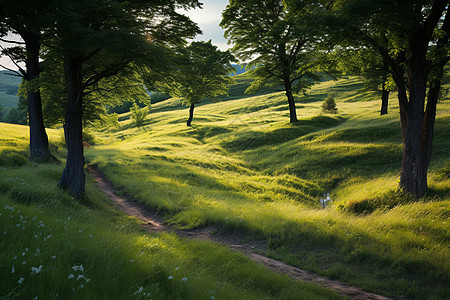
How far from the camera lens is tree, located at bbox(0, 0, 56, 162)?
20.0ft

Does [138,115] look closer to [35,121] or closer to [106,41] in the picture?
[35,121]

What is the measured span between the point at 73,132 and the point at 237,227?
806cm

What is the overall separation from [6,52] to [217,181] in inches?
493

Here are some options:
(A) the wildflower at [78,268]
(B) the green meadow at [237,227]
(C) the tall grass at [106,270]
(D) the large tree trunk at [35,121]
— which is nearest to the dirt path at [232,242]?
(B) the green meadow at [237,227]

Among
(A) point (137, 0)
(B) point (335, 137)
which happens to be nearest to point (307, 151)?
(B) point (335, 137)

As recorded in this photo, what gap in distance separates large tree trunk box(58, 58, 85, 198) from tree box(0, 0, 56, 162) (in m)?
1.55

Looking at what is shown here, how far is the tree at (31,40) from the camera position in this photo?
611cm

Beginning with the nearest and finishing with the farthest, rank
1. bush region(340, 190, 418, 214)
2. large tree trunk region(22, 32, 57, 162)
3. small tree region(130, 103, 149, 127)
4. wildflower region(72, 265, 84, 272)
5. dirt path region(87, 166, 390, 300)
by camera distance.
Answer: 1. wildflower region(72, 265, 84, 272)
2. dirt path region(87, 166, 390, 300)
3. bush region(340, 190, 418, 214)
4. large tree trunk region(22, 32, 57, 162)
5. small tree region(130, 103, 149, 127)

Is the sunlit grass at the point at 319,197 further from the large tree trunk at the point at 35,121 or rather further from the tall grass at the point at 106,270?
the large tree trunk at the point at 35,121

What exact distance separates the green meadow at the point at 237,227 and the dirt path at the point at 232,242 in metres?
0.30

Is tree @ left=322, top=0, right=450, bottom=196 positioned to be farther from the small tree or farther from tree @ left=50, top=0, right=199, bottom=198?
the small tree

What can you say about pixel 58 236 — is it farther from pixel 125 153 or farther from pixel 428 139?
pixel 125 153

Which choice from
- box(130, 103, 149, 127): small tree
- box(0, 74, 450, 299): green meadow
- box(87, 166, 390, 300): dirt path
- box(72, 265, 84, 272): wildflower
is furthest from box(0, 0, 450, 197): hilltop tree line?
box(130, 103, 149, 127): small tree

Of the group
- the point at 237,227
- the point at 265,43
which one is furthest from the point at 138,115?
the point at 237,227
